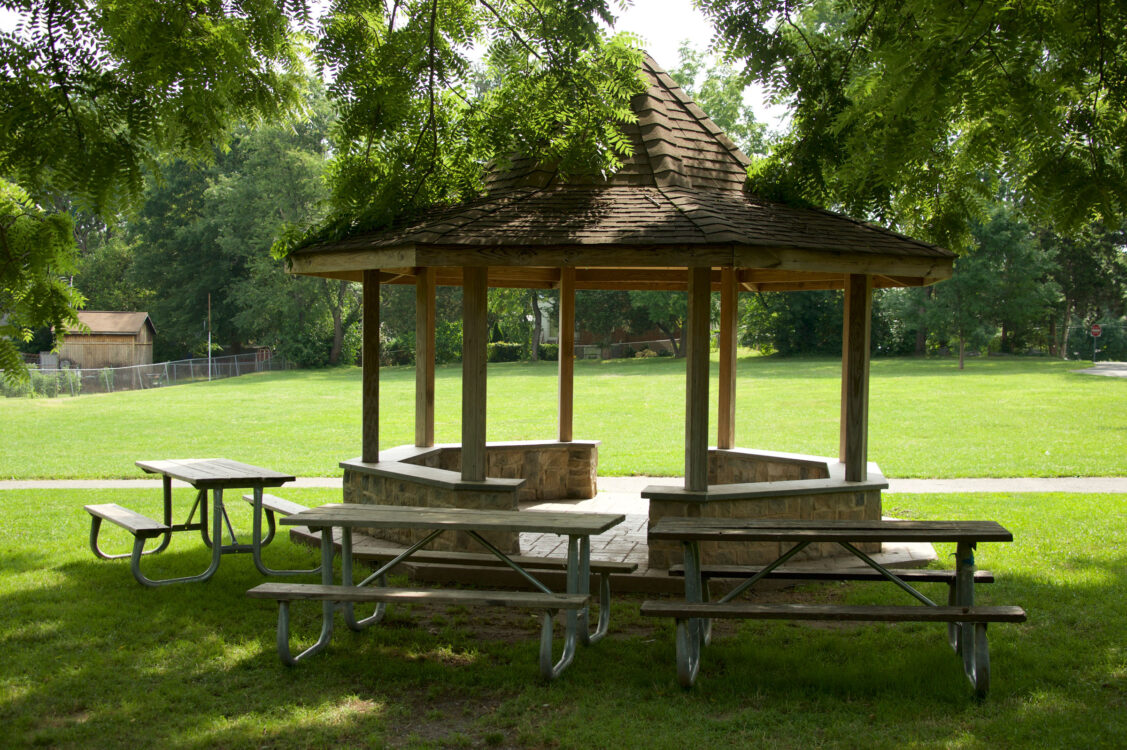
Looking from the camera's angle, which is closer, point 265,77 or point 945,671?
point 945,671

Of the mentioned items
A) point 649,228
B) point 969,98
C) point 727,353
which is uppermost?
point 969,98

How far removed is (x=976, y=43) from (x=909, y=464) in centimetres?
1291

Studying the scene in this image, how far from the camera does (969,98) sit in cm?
508

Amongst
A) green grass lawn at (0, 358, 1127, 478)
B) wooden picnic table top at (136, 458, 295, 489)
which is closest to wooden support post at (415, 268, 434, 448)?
wooden picnic table top at (136, 458, 295, 489)

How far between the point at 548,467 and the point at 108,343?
42463mm

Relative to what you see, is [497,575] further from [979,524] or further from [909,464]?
[909,464]

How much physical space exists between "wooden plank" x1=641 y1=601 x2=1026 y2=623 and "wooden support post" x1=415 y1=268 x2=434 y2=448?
15.3 ft

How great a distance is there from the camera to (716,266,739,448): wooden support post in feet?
32.4

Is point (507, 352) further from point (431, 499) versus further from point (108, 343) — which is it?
point (431, 499)

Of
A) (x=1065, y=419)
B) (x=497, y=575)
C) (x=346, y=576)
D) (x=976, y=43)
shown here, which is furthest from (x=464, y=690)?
(x=1065, y=419)

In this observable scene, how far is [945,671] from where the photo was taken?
545 cm

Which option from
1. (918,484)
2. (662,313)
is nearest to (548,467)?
(918,484)

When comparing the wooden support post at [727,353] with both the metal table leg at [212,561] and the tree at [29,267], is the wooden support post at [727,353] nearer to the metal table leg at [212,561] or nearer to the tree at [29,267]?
the metal table leg at [212,561]

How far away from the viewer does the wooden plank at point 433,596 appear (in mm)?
5172
